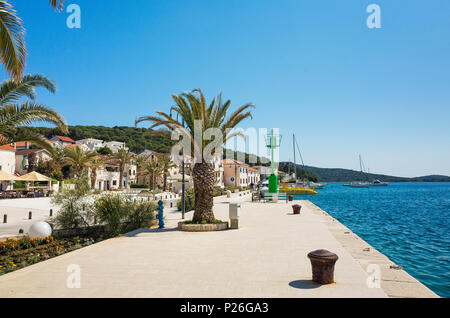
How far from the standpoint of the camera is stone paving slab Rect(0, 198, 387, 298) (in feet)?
17.4

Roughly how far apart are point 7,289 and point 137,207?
8167mm

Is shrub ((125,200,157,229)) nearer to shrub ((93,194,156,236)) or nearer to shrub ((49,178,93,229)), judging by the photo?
shrub ((93,194,156,236))

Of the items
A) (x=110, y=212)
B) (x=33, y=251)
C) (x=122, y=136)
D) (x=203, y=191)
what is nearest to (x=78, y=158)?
(x=110, y=212)

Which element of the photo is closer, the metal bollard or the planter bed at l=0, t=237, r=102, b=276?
the planter bed at l=0, t=237, r=102, b=276

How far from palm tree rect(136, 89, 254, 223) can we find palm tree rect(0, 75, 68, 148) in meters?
4.15

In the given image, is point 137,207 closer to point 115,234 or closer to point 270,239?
point 115,234

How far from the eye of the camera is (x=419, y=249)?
530 inches

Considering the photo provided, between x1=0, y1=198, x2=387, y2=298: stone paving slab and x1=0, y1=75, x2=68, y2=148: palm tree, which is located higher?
x1=0, y1=75, x2=68, y2=148: palm tree

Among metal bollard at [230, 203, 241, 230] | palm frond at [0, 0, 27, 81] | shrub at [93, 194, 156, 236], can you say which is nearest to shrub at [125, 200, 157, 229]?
shrub at [93, 194, 156, 236]

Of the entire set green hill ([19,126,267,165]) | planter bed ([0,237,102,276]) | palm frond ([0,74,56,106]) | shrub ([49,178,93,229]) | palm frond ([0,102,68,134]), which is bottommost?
planter bed ([0,237,102,276])

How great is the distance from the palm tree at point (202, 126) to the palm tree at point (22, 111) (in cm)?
415

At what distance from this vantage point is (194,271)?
6.61 meters
